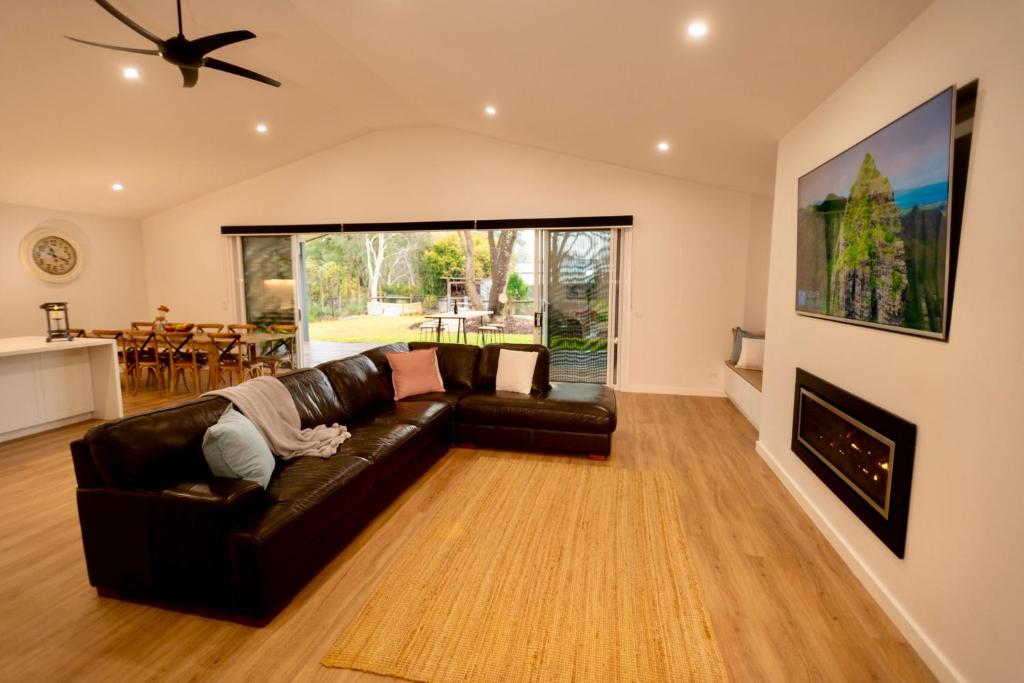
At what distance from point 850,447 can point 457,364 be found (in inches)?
123

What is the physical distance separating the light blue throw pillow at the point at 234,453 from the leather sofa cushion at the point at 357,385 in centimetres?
116

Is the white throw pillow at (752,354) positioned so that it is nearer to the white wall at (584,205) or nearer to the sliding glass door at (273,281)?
the white wall at (584,205)

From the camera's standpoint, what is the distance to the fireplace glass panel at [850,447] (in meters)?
2.21

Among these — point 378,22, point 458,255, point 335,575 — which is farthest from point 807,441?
point 458,255

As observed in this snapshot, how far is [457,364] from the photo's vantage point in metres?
4.59

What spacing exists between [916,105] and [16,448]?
21.7 feet

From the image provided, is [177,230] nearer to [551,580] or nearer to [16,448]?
[16,448]

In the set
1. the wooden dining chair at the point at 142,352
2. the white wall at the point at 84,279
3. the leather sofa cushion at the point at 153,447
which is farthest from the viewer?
the white wall at the point at 84,279

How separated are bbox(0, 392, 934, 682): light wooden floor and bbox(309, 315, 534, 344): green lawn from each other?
748 centimetres

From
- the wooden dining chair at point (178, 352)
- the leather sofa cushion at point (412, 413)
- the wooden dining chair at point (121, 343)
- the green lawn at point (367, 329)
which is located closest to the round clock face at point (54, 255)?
the wooden dining chair at point (121, 343)

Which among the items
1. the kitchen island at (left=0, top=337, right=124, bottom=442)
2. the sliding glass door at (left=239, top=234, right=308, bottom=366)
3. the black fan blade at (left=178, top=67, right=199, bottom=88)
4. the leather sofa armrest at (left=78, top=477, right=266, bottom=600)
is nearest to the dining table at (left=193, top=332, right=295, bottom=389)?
the sliding glass door at (left=239, top=234, right=308, bottom=366)

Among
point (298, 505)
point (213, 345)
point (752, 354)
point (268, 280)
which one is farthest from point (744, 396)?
point (268, 280)

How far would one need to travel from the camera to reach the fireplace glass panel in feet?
7.23

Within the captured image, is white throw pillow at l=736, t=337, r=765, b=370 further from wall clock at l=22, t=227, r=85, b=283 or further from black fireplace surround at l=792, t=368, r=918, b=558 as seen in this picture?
wall clock at l=22, t=227, r=85, b=283
